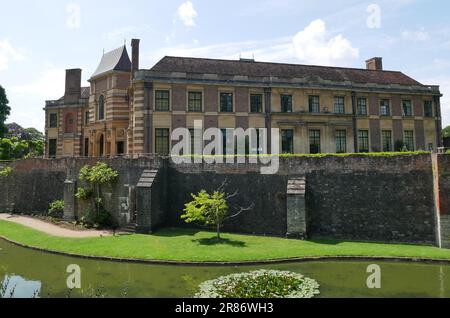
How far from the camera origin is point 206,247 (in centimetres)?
1898

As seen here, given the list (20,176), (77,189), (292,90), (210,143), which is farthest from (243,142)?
(20,176)

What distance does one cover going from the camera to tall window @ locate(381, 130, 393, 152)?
113 feet

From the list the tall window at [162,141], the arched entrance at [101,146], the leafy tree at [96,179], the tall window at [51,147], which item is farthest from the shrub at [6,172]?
the tall window at [162,141]

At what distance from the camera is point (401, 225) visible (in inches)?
808

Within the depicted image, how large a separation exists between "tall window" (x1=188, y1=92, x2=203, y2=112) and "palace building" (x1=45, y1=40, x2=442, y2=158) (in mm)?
83

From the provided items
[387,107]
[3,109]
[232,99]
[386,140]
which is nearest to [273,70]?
[232,99]

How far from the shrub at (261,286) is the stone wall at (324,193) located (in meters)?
7.36

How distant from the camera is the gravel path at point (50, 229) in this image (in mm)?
22486

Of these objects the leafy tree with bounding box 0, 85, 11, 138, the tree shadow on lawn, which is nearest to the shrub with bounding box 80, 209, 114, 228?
the tree shadow on lawn

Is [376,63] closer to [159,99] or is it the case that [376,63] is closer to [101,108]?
[159,99]

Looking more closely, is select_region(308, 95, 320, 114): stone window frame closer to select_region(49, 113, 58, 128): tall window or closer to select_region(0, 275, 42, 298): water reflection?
select_region(0, 275, 42, 298): water reflection

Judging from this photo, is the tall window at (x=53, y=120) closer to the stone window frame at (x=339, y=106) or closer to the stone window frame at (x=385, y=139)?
the stone window frame at (x=339, y=106)

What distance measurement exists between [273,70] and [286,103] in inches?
152

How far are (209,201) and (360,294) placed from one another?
1004cm
